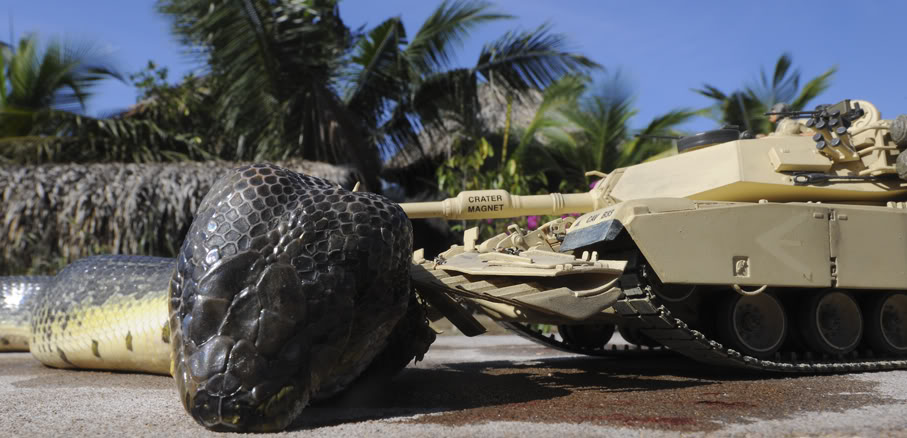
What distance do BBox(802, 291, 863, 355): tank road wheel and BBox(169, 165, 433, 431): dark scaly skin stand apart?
3779 millimetres

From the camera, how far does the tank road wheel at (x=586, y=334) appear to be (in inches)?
333

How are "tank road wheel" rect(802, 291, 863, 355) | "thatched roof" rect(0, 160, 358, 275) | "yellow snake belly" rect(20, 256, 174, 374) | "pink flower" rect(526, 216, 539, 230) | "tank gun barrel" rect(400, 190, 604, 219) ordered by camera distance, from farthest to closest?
"pink flower" rect(526, 216, 539, 230), "thatched roof" rect(0, 160, 358, 275), "tank gun barrel" rect(400, 190, 604, 219), "tank road wheel" rect(802, 291, 863, 355), "yellow snake belly" rect(20, 256, 174, 374)

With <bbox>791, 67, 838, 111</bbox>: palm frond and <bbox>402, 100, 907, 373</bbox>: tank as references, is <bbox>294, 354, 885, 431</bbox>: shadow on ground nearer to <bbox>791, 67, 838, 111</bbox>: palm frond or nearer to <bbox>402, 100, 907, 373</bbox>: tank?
<bbox>402, 100, 907, 373</bbox>: tank

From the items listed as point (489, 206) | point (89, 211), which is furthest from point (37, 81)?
point (489, 206)

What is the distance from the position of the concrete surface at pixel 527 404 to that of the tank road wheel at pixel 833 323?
0.43 m

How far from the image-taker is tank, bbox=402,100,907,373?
5410mm

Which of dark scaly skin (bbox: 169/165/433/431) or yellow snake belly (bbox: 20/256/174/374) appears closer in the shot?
dark scaly skin (bbox: 169/165/433/431)

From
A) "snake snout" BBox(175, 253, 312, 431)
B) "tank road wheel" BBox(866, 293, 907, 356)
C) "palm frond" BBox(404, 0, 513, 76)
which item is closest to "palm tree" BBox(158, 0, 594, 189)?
"palm frond" BBox(404, 0, 513, 76)

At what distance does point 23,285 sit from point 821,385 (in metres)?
7.73

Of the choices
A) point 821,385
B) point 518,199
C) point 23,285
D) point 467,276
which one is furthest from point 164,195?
point 821,385

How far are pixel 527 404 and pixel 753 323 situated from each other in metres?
2.73

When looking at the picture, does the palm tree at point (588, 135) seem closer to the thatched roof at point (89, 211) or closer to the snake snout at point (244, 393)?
the thatched roof at point (89, 211)

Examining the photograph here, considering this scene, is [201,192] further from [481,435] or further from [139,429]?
[481,435]

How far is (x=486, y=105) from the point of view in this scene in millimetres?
17250
